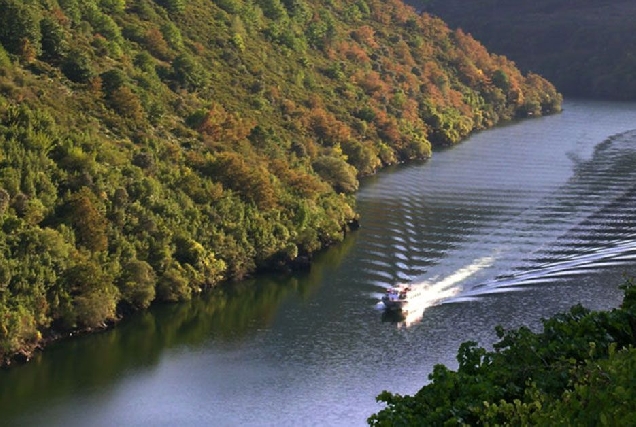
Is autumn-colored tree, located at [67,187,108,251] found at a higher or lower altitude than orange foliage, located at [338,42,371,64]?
lower

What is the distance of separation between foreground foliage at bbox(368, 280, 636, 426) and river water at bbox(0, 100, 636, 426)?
20.2 metres

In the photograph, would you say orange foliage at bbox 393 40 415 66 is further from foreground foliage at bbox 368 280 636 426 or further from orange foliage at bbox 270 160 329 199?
foreground foliage at bbox 368 280 636 426

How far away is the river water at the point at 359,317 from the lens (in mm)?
54375

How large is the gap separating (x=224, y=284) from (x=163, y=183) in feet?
30.7

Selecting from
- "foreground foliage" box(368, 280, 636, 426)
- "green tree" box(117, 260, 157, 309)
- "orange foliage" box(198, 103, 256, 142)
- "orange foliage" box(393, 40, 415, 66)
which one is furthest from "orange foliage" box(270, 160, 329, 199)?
"orange foliage" box(393, 40, 415, 66)

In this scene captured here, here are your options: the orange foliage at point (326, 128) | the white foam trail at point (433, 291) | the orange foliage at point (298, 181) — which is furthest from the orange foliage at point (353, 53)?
the white foam trail at point (433, 291)

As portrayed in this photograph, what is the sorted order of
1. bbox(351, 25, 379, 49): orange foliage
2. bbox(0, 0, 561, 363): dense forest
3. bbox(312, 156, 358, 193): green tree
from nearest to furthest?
bbox(0, 0, 561, 363): dense forest → bbox(312, 156, 358, 193): green tree → bbox(351, 25, 379, 49): orange foliage

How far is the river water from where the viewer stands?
54.4 m

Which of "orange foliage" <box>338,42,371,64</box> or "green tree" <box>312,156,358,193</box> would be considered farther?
"orange foliage" <box>338,42,371,64</box>

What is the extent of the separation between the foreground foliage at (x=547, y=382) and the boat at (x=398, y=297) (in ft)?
107

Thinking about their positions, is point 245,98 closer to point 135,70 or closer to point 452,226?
point 135,70

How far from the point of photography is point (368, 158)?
367 feet

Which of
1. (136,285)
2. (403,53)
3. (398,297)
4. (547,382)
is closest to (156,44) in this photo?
(136,285)

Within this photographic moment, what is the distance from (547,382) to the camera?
29.6 metres
